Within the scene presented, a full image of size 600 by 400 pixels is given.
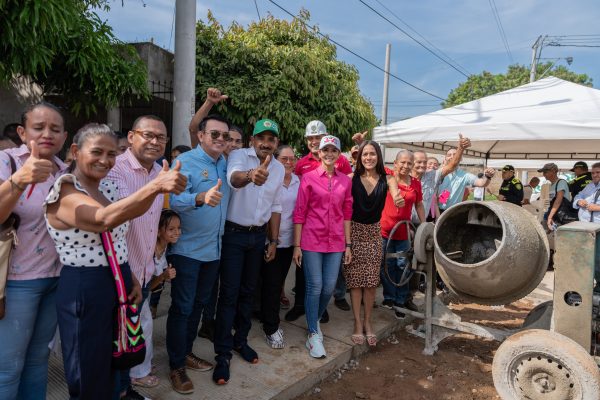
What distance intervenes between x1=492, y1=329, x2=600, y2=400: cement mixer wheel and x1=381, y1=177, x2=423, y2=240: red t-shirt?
1559 millimetres

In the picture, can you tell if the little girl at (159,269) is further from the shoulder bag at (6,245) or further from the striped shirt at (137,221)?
the shoulder bag at (6,245)

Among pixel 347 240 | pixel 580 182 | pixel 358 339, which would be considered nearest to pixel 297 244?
pixel 347 240

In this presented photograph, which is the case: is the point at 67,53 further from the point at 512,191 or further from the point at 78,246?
the point at 512,191

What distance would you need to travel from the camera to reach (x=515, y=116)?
5.03 metres

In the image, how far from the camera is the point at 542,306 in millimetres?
3293

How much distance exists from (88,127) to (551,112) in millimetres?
5197

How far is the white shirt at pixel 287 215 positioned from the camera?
3.52 m

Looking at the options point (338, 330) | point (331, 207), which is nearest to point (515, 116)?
point (331, 207)

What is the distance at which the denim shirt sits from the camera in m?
2.58

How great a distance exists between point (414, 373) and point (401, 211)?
1529mm

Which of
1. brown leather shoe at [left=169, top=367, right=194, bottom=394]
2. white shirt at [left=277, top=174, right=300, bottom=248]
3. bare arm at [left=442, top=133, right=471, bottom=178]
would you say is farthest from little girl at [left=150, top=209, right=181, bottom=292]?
bare arm at [left=442, top=133, right=471, bottom=178]

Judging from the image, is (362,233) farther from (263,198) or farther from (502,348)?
(502,348)

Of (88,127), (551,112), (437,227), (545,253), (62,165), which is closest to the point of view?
(88,127)

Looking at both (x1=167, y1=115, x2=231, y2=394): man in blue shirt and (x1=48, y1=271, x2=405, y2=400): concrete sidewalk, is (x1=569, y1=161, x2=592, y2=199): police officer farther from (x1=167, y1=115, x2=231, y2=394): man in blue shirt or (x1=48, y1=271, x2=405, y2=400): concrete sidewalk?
(x1=167, y1=115, x2=231, y2=394): man in blue shirt
